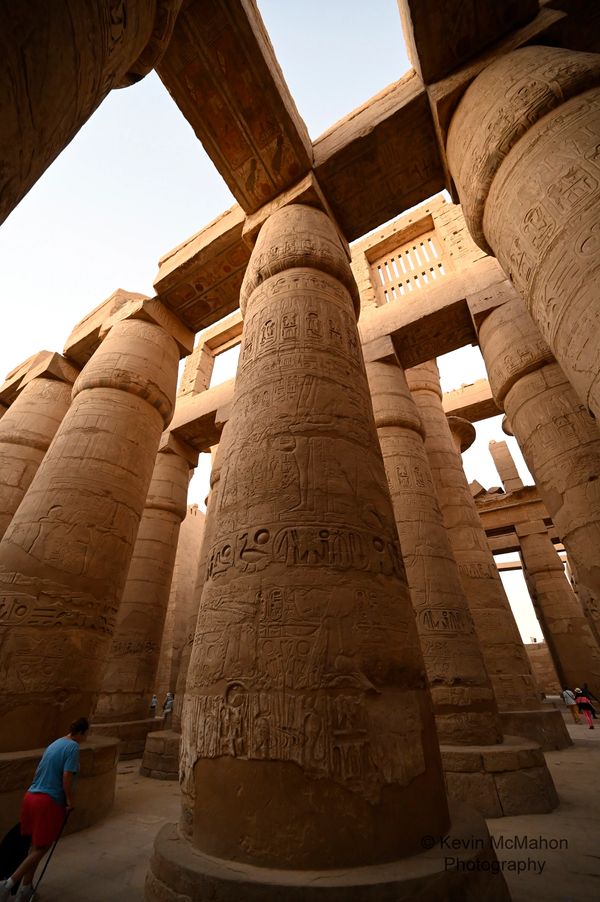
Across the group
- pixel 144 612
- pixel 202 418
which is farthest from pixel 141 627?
pixel 202 418

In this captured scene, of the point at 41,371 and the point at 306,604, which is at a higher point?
the point at 41,371

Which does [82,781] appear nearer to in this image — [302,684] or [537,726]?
[302,684]

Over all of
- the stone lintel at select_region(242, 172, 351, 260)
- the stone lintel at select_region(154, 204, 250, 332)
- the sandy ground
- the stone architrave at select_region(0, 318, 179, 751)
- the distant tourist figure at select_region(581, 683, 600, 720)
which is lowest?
the sandy ground

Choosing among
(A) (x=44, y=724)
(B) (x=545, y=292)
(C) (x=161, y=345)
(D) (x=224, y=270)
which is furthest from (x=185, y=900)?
(D) (x=224, y=270)

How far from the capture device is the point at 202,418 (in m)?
9.52

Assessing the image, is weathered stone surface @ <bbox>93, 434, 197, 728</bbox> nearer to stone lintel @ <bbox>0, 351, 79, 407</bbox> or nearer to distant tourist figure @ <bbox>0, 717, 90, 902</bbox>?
stone lintel @ <bbox>0, 351, 79, 407</bbox>

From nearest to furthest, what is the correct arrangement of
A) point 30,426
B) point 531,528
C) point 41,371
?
point 30,426 < point 41,371 < point 531,528

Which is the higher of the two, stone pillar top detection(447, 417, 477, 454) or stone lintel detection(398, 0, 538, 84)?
stone pillar top detection(447, 417, 477, 454)

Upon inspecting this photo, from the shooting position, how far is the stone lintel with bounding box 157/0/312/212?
4.32 metres

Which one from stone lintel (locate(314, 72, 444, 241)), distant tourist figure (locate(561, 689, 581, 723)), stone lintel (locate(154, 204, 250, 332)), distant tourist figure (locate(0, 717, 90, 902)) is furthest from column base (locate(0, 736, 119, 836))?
distant tourist figure (locate(561, 689, 581, 723))

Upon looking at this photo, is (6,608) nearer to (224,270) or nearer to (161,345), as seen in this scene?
(161,345)

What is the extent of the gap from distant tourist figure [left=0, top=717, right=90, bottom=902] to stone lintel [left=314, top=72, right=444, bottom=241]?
6.11m

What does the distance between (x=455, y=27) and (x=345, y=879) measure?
A: 615cm

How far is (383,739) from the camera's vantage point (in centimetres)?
162
